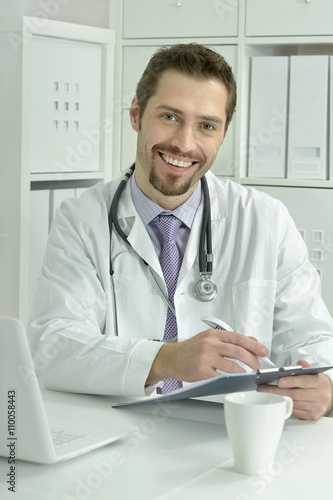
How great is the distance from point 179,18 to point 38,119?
22.4 inches

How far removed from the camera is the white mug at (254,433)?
90cm

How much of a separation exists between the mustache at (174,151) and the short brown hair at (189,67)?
12cm

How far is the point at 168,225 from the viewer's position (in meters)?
1.64

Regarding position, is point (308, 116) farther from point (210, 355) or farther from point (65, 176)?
point (210, 355)

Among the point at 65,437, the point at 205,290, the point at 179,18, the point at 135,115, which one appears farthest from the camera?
the point at 179,18

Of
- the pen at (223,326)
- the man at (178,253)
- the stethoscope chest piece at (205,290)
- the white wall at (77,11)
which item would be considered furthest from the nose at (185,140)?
the white wall at (77,11)

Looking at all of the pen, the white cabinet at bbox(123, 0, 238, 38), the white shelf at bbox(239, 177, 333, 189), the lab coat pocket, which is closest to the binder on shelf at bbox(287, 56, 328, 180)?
the white shelf at bbox(239, 177, 333, 189)

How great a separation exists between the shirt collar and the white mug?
2.53 feet

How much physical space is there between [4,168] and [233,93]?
81 centimetres

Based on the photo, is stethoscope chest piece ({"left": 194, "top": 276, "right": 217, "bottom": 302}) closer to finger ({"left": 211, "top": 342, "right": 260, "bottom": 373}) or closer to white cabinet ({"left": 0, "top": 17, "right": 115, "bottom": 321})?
finger ({"left": 211, "top": 342, "right": 260, "bottom": 373})

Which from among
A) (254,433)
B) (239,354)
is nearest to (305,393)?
(239,354)

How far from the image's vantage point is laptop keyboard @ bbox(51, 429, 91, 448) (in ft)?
3.21

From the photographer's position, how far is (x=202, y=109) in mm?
1642

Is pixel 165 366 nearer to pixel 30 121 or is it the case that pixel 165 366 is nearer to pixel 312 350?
pixel 312 350
